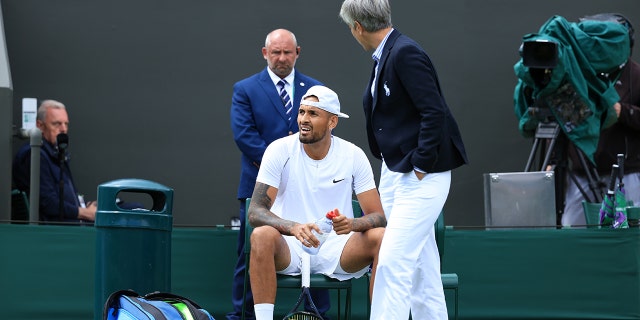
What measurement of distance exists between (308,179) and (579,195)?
2.65 meters

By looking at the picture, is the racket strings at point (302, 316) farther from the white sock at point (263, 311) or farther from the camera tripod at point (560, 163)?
the camera tripod at point (560, 163)

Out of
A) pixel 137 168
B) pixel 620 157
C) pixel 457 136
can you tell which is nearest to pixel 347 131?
pixel 137 168

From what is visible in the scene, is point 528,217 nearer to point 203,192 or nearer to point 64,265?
point 203,192

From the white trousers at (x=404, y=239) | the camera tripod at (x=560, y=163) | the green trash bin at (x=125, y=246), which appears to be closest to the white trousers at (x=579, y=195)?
the camera tripod at (x=560, y=163)

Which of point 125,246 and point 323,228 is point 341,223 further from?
point 125,246

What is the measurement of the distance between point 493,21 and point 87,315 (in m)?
3.81

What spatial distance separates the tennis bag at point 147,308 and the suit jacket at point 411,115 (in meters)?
1.15

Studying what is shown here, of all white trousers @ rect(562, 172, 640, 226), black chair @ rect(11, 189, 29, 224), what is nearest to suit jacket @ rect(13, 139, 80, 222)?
black chair @ rect(11, 189, 29, 224)

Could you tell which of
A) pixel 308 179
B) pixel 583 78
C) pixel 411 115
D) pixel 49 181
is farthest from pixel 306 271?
pixel 583 78

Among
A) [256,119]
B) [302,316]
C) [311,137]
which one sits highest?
[256,119]

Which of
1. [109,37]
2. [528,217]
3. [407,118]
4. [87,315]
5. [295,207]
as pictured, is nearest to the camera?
[407,118]

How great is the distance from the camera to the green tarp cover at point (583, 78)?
7570 millimetres

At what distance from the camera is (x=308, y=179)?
6047mm

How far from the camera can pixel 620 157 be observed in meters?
7.12
